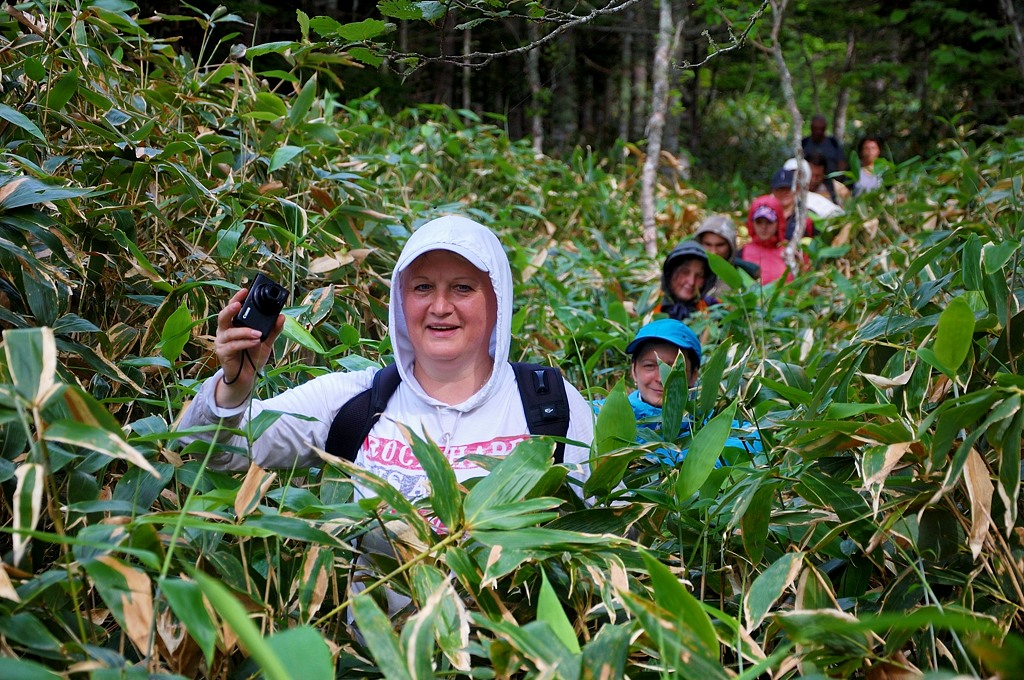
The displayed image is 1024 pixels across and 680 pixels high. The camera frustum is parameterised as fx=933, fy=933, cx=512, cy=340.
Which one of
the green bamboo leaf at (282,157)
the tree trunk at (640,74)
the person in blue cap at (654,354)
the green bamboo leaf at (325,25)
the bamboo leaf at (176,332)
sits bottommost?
the person in blue cap at (654,354)

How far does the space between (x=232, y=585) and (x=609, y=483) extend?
0.67 metres

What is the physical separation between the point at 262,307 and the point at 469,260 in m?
0.53

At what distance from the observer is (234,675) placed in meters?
1.42

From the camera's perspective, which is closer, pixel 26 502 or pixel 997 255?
pixel 26 502

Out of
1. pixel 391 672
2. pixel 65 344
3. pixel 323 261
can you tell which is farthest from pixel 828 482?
pixel 323 261

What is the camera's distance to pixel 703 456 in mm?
1630

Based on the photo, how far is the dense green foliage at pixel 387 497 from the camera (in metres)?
1.16

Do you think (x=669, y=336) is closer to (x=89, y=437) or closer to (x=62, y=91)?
(x=62, y=91)

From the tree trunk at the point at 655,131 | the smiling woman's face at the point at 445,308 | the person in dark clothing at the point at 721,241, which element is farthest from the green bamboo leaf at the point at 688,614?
the tree trunk at the point at 655,131

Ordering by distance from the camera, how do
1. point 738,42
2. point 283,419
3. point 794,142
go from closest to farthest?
point 283,419, point 738,42, point 794,142

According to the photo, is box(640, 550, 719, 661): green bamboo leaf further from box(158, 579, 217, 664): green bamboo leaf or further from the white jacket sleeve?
the white jacket sleeve

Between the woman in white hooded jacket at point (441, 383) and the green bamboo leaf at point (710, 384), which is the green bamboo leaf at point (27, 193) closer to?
the woman in white hooded jacket at point (441, 383)

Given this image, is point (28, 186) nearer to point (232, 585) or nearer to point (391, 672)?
point (232, 585)

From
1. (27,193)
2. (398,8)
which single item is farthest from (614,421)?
(27,193)
